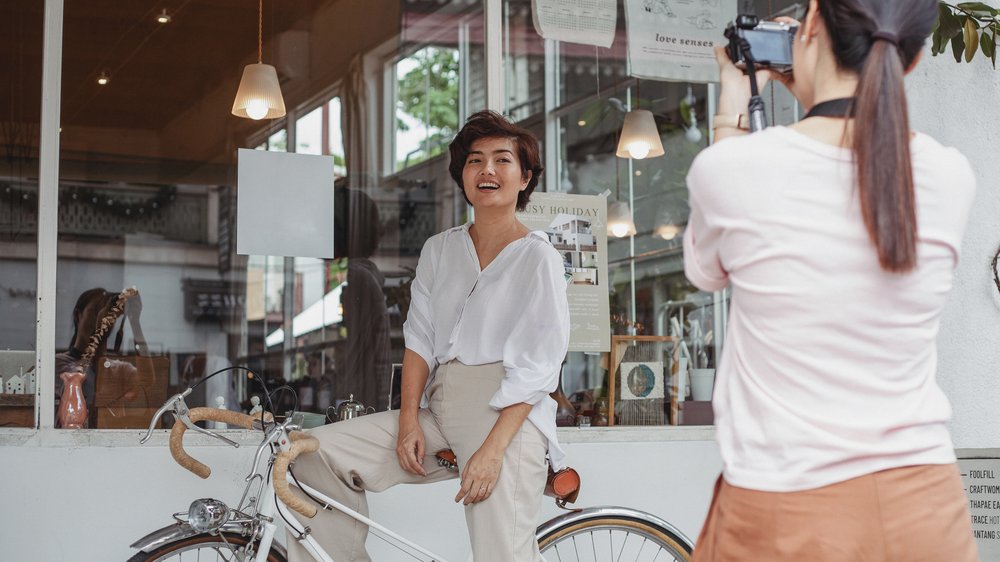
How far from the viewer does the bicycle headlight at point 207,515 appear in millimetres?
2648

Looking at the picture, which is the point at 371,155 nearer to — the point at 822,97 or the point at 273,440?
the point at 273,440

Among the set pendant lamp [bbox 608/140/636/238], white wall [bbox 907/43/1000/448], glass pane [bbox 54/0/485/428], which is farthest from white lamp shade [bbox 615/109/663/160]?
white wall [bbox 907/43/1000/448]

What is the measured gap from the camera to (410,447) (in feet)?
9.49

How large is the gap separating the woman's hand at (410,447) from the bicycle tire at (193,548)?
40cm

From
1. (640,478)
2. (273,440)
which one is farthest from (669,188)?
(273,440)

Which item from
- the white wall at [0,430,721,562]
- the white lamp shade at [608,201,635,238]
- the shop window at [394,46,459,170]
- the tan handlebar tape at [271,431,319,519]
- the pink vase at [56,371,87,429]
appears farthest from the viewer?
the shop window at [394,46,459,170]

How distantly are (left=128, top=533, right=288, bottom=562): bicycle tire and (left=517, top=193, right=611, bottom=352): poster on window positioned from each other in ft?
5.94

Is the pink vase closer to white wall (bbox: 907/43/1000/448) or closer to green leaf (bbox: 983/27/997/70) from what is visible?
white wall (bbox: 907/43/1000/448)

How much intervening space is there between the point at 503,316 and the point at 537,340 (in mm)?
142

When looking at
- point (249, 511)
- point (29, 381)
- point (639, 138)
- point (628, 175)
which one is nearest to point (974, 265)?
point (628, 175)

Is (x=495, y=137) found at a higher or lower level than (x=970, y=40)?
lower

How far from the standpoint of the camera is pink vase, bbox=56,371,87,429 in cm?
362

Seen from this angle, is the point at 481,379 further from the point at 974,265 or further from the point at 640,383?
the point at 974,265

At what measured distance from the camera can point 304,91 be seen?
7.93 meters
